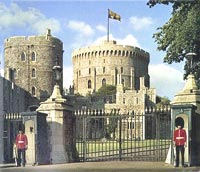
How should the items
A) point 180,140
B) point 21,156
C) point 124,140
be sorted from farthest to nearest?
point 124,140, point 21,156, point 180,140

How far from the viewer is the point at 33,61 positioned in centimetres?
8544


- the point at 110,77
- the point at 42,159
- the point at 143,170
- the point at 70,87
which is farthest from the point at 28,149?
the point at 110,77

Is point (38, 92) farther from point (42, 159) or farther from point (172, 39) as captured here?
point (42, 159)

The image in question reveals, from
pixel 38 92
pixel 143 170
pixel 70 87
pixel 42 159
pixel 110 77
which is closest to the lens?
pixel 143 170

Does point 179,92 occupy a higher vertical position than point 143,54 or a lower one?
lower

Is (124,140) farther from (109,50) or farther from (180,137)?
(109,50)

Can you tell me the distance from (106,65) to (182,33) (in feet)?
281

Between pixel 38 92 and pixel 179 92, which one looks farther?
pixel 38 92

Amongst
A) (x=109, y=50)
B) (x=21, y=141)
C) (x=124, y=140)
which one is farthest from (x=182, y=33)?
(x=109, y=50)

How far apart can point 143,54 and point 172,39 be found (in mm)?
88437

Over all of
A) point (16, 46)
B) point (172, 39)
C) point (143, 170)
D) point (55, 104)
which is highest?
point (16, 46)

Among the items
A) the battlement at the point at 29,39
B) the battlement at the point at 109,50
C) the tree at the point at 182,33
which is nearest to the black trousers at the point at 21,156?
the tree at the point at 182,33

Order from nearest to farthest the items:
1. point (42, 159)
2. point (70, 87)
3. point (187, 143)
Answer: point (187, 143) → point (42, 159) → point (70, 87)

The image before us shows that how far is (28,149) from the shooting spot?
1805cm
